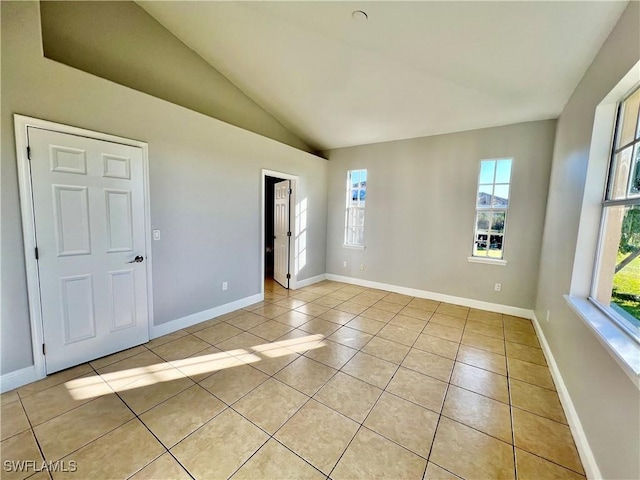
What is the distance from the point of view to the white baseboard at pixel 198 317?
2905mm

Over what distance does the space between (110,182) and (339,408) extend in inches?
112

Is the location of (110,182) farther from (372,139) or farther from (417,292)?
(417,292)

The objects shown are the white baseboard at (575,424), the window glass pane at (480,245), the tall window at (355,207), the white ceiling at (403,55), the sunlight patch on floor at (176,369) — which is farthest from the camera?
the tall window at (355,207)

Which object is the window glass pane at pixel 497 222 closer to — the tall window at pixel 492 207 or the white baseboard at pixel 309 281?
the tall window at pixel 492 207

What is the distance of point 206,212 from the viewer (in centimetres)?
328

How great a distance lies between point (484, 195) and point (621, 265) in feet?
8.28

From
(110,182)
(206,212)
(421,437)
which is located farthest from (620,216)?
(110,182)

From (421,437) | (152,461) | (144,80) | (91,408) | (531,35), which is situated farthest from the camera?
(144,80)

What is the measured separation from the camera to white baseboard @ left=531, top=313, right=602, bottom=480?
55.1 inches

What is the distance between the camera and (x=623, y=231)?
5.38 ft

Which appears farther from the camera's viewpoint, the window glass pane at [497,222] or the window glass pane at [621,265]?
the window glass pane at [497,222]

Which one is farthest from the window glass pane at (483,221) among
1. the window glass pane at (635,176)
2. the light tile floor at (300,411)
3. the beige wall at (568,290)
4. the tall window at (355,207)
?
the window glass pane at (635,176)

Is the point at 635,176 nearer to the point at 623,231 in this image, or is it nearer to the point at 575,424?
the point at 623,231

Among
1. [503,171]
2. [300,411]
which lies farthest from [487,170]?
[300,411]
